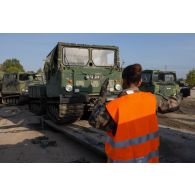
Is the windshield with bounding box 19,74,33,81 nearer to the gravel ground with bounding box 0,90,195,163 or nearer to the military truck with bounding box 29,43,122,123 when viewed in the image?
the military truck with bounding box 29,43,122,123

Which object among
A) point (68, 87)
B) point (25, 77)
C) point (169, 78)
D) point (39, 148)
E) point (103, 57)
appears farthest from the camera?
point (25, 77)

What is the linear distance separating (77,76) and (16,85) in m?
10.6

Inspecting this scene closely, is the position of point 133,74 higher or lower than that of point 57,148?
higher

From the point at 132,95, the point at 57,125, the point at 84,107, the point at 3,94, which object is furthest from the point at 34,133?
the point at 3,94

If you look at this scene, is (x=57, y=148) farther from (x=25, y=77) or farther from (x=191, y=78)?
(x=191, y=78)

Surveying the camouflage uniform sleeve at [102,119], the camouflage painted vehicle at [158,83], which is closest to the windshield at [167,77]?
the camouflage painted vehicle at [158,83]

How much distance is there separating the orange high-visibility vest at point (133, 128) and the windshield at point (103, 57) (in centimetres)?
721

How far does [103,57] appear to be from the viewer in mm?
9922

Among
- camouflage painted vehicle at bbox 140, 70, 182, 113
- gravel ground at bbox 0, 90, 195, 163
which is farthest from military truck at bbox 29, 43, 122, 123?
camouflage painted vehicle at bbox 140, 70, 182, 113

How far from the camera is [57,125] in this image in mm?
9109

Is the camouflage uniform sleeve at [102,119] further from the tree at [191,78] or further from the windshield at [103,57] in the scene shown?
the tree at [191,78]

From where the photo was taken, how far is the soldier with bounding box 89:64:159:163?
247 centimetres

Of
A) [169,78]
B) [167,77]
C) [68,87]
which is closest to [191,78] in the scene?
[169,78]

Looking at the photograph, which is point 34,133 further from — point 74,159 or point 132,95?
point 132,95
